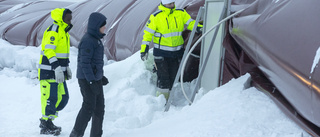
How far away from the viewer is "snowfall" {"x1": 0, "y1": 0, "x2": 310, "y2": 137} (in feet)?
9.09

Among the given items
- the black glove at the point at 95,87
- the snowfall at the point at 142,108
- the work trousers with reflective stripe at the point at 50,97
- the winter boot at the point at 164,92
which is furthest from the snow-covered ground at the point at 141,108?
the black glove at the point at 95,87

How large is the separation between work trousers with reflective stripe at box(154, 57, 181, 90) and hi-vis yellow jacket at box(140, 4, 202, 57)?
11cm

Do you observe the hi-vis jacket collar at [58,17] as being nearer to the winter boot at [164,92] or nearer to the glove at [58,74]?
the glove at [58,74]

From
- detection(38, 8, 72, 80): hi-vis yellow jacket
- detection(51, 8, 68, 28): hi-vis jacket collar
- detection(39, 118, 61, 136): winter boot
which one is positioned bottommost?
detection(39, 118, 61, 136): winter boot

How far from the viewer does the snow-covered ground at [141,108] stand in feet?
9.08

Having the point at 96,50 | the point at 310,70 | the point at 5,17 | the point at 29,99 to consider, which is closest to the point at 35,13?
the point at 5,17

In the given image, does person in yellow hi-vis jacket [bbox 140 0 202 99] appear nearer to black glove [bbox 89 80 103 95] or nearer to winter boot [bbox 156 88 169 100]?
winter boot [bbox 156 88 169 100]

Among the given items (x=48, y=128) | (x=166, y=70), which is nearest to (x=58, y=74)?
(x=48, y=128)

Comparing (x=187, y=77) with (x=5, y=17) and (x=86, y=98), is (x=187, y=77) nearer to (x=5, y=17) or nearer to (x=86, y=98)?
(x=86, y=98)

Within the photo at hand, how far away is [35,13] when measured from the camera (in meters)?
13.2

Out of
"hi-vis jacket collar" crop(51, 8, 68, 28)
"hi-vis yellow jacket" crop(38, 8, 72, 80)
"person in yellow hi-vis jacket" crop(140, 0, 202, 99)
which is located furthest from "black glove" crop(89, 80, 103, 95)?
"person in yellow hi-vis jacket" crop(140, 0, 202, 99)

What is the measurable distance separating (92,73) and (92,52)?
23 centimetres

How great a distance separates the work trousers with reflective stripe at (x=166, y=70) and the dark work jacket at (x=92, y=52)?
1610 millimetres

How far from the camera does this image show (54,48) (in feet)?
15.1
